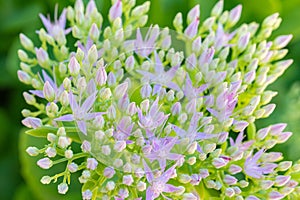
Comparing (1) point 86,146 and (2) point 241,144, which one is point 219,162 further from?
(1) point 86,146

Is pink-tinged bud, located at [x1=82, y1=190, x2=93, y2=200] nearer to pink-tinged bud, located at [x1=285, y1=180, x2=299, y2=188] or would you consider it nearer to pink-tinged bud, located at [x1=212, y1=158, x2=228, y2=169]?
pink-tinged bud, located at [x1=212, y1=158, x2=228, y2=169]

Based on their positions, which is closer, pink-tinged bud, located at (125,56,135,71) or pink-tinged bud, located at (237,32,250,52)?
pink-tinged bud, located at (125,56,135,71)

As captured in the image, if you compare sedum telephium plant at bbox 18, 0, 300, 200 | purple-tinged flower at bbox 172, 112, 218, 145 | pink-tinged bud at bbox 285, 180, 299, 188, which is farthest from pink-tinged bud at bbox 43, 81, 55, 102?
pink-tinged bud at bbox 285, 180, 299, 188

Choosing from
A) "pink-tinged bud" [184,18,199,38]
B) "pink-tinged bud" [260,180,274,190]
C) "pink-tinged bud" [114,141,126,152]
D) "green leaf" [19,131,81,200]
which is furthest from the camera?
"green leaf" [19,131,81,200]

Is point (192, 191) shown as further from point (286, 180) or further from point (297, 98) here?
point (297, 98)

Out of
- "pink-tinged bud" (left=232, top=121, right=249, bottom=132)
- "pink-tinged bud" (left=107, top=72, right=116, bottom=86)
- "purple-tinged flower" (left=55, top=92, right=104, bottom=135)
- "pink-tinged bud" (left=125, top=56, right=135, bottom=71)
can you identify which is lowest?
"pink-tinged bud" (left=232, top=121, right=249, bottom=132)

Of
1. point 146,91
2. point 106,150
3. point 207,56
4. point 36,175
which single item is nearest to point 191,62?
point 207,56


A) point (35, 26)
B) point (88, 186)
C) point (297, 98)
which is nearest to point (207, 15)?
point (297, 98)

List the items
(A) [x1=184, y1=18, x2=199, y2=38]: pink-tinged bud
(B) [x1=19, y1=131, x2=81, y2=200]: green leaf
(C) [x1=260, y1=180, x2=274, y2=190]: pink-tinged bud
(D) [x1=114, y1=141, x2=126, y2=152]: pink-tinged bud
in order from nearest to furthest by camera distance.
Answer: (D) [x1=114, y1=141, x2=126, y2=152]: pink-tinged bud → (C) [x1=260, y1=180, x2=274, y2=190]: pink-tinged bud → (A) [x1=184, y1=18, x2=199, y2=38]: pink-tinged bud → (B) [x1=19, y1=131, x2=81, y2=200]: green leaf
